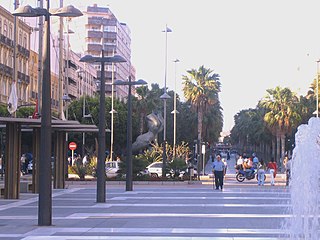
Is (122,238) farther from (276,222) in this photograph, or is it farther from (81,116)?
(81,116)

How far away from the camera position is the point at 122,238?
1539 cm

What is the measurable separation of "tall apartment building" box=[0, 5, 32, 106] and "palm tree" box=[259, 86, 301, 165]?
84.9 feet

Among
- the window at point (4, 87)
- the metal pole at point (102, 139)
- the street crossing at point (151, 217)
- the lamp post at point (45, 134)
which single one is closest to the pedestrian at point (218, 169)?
the street crossing at point (151, 217)

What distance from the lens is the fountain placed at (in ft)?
43.1

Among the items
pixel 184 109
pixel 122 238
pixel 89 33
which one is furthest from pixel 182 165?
pixel 89 33

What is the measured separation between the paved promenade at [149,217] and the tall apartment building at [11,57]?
3650 centimetres

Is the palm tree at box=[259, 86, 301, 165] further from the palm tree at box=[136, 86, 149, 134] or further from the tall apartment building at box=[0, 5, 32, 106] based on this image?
the tall apartment building at box=[0, 5, 32, 106]

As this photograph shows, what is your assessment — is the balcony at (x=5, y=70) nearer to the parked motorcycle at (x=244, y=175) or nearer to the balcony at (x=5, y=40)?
the balcony at (x=5, y=40)

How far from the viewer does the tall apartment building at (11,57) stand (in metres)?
64.8

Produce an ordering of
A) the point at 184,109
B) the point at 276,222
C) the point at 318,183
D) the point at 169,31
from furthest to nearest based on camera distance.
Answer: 1. the point at 184,109
2. the point at 169,31
3. the point at 276,222
4. the point at 318,183

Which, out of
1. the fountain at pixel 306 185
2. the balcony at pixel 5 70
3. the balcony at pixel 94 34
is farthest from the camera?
the balcony at pixel 94 34

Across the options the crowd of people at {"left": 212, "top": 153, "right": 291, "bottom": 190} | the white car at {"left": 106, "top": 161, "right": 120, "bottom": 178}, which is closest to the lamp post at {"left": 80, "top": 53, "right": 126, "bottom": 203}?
the crowd of people at {"left": 212, "top": 153, "right": 291, "bottom": 190}

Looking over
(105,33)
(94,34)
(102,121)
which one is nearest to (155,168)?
(102,121)

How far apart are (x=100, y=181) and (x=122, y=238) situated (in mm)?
9498
